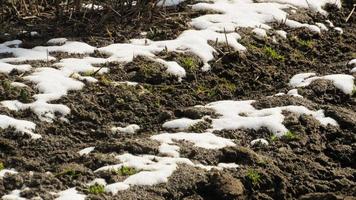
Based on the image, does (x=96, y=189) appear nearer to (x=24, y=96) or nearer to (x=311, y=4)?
(x=24, y=96)

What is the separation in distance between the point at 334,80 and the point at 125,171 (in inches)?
116

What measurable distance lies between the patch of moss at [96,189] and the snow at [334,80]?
2984 mm

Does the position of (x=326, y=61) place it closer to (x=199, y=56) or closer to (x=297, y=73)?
(x=297, y=73)

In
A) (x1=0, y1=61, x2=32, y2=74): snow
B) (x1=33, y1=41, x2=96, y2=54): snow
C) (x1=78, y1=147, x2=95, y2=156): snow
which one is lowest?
(x1=33, y1=41, x2=96, y2=54): snow

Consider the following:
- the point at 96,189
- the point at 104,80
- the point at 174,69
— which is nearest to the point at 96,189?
the point at 96,189

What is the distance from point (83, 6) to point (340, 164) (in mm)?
4063

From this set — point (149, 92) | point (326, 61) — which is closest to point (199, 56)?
point (149, 92)

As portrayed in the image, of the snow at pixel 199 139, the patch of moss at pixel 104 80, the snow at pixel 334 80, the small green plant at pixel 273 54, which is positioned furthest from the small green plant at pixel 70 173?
the small green plant at pixel 273 54

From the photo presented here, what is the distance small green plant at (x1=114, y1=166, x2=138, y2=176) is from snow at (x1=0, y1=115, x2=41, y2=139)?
909mm

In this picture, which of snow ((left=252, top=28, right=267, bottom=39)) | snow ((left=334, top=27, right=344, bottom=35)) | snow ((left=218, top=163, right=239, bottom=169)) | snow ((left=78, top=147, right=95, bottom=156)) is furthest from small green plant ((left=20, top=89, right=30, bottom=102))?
snow ((left=334, top=27, right=344, bottom=35))

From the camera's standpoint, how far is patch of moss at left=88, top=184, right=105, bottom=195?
4.50 metres

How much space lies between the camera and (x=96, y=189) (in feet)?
14.9

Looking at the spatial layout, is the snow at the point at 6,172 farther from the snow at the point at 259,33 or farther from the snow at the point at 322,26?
the snow at the point at 322,26

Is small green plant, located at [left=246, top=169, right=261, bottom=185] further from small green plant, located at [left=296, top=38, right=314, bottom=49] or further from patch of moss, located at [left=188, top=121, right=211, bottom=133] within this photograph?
small green plant, located at [left=296, top=38, right=314, bottom=49]
